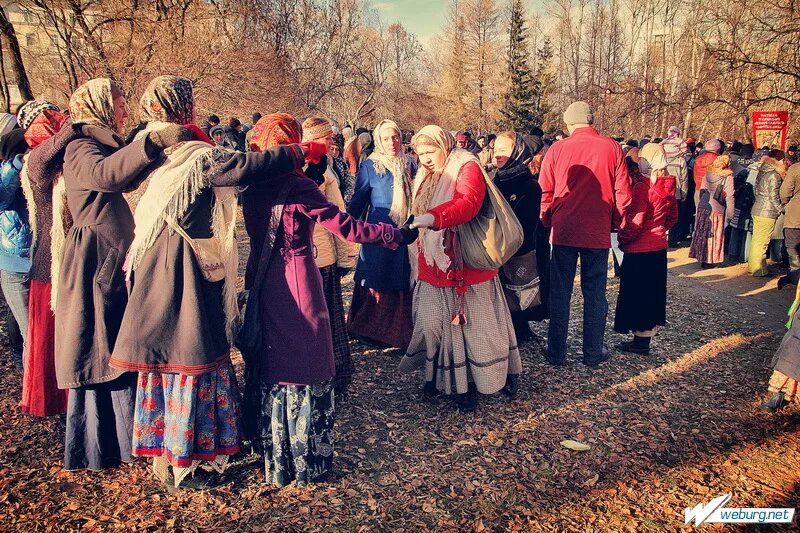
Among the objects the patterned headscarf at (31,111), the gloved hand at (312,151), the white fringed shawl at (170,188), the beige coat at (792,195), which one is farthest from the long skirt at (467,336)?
the beige coat at (792,195)

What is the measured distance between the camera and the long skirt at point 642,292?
4980 millimetres

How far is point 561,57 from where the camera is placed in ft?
126

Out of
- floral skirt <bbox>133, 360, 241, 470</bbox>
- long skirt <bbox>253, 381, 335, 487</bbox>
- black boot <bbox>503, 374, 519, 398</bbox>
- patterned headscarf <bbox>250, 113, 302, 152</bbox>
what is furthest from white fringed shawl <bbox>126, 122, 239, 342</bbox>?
black boot <bbox>503, 374, 519, 398</bbox>

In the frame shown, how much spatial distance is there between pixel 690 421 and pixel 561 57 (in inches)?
1530

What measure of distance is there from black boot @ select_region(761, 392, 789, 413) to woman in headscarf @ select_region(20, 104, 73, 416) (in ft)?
16.5

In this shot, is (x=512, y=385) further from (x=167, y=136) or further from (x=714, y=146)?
(x=714, y=146)

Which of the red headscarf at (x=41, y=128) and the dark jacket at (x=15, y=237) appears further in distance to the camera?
the dark jacket at (x=15, y=237)

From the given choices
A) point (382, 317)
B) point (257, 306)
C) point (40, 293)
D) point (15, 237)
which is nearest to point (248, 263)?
point (257, 306)

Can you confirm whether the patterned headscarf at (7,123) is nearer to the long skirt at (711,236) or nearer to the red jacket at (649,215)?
the red jacket at (649,215)

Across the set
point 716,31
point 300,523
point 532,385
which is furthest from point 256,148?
point 716,31

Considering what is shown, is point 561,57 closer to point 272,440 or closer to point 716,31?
point 716,31

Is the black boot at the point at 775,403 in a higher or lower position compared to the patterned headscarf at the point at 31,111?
lower

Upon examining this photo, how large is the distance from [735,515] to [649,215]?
8.60 ft

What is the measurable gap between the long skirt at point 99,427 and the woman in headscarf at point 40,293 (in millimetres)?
563
